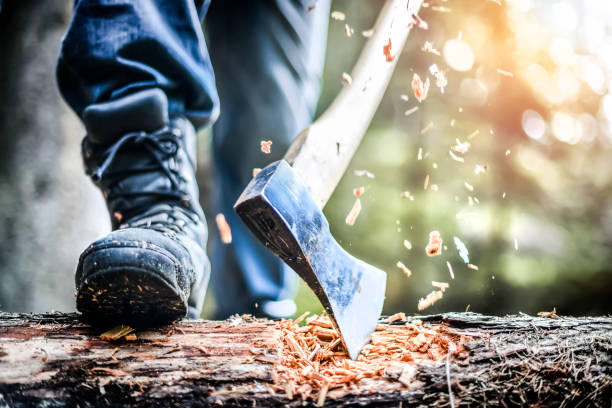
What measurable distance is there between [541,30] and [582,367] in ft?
10.5

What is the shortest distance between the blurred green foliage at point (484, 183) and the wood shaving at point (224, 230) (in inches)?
29.9

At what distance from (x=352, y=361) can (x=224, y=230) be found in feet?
4.61

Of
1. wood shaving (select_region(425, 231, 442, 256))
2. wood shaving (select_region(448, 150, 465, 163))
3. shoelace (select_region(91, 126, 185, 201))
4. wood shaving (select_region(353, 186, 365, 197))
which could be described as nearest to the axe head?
shoelace (select_region(91, 126, 185, 201))

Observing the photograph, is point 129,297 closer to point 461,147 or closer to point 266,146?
point 266,146

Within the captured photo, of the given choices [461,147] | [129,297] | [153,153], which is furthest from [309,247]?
[461,147]

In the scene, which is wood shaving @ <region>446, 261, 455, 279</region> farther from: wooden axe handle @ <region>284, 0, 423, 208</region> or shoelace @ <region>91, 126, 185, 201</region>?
shoelace @ <region>91, 126, 185, 201</region>

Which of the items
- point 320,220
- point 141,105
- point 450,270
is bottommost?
point 450,270

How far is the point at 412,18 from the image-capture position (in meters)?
1.52

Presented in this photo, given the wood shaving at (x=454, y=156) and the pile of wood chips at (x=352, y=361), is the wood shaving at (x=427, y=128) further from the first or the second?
the pile of wood chips at (x=352, y=361)

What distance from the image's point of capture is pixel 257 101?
2.01 metres

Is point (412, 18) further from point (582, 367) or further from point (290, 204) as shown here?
point (582, 367)

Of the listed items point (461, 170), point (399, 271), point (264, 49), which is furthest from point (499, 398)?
point (461, 170)

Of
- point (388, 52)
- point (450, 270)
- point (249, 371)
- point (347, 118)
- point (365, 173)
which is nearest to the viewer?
point (249, 371)

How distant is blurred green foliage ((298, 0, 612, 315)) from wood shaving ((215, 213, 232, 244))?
29.9 inches
